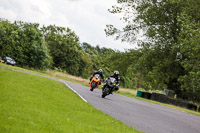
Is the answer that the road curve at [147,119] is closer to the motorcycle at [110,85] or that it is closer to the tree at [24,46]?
the motorcycle at [110,85]

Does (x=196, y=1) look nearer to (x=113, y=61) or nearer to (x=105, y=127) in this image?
(x=113, y=61)

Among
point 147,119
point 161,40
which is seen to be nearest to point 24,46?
point 161,40

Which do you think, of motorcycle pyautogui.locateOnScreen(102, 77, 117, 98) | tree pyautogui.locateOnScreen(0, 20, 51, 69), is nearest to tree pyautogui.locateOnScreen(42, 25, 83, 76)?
tree pyautogui.locateOnScreen(0, 20, 51, 69)

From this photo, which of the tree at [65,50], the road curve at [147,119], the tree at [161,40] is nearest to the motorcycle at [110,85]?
the road curve at [147,119]

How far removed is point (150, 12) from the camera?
37.9 meters

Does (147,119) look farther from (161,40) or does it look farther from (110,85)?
(161,40)

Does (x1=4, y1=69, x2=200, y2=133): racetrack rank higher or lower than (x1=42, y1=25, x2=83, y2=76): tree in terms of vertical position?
lower

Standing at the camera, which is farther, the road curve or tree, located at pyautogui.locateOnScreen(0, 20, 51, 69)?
tree, located at pyautogui.locateOnScreen(0, 20, 51, 69)

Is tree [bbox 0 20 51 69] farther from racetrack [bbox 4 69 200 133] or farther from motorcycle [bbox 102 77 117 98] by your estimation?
racetrack [bbox 4 69 200 133]

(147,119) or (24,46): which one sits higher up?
(24,46)

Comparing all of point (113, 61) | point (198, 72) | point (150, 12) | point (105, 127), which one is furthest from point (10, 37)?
point (105, 127)

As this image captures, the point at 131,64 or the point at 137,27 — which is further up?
the point at 137,27

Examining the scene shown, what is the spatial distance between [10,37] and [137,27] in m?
34.8

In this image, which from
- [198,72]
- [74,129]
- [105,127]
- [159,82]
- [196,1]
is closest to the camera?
[74,129]
